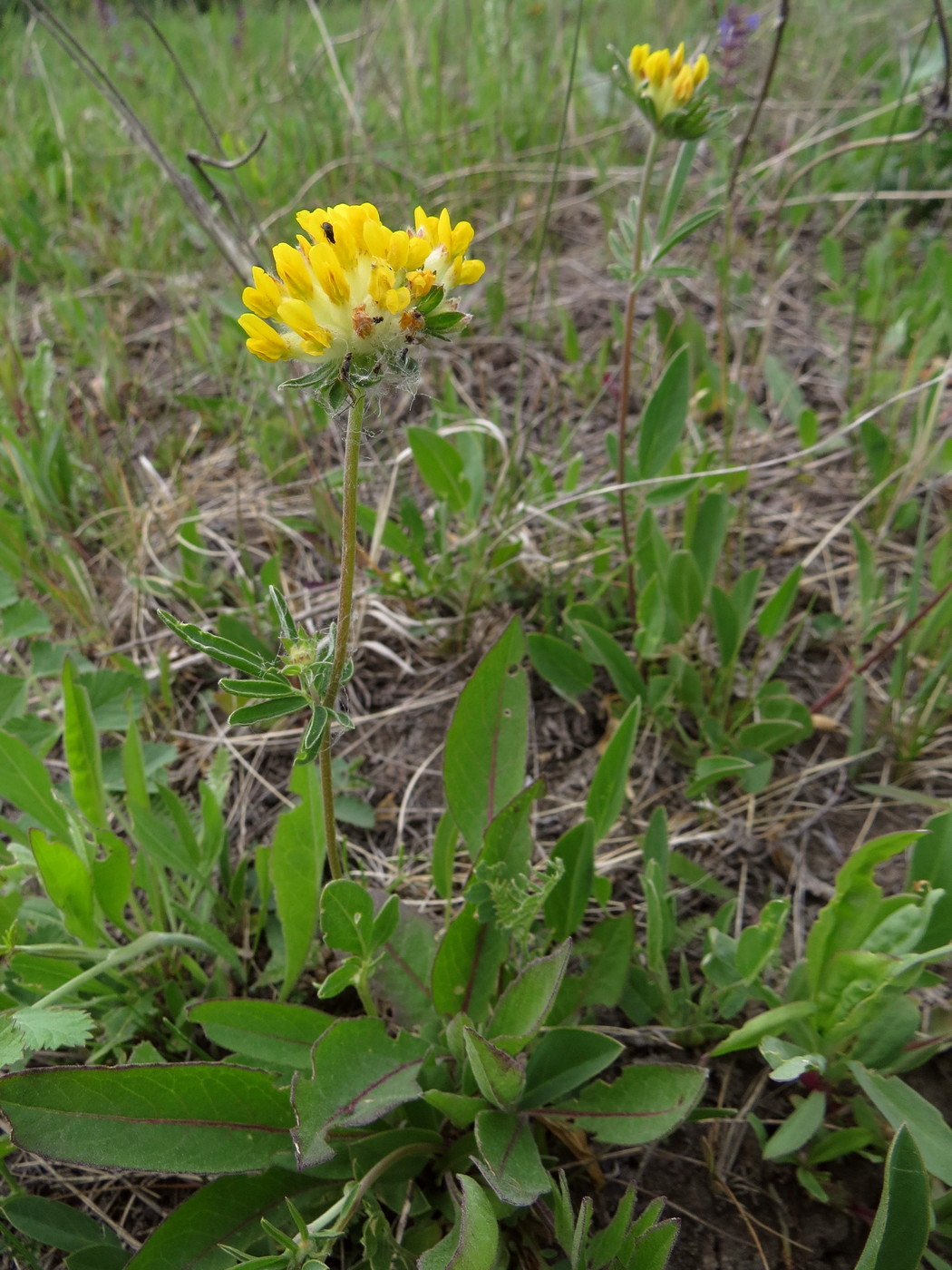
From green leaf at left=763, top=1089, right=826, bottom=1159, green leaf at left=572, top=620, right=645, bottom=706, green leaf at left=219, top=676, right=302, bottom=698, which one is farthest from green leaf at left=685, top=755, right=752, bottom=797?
green leaf at left=219, top=676, right=302, bottom=698

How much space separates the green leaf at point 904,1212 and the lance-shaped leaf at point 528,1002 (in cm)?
45

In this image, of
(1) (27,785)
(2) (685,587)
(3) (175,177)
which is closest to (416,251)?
(2) (685,587)

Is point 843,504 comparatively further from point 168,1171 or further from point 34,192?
point 34,192

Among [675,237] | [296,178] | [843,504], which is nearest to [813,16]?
[296,178]

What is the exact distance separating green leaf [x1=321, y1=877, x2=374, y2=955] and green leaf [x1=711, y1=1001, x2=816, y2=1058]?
1.91ft

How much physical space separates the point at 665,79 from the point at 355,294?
41.4 inches

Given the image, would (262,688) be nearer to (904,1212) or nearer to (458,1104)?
(458,1104)

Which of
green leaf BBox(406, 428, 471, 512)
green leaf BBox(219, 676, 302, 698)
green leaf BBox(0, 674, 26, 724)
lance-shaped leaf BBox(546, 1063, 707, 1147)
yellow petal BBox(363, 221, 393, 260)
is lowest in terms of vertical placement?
lance-shaped leaf BBox(546, 1063, 707, 1147)

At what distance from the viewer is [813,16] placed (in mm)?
5203

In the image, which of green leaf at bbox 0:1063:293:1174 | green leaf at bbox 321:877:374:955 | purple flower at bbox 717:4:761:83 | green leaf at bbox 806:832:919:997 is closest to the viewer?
green leaf at bbox 0:1063:293:1174

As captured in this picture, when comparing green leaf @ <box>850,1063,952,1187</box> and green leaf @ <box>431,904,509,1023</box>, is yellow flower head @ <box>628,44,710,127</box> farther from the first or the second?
green leaf @ <box>850,1063,952,1187</box>

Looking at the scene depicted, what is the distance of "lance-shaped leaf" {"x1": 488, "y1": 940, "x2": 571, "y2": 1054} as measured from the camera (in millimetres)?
1200

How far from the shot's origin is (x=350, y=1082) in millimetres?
1232

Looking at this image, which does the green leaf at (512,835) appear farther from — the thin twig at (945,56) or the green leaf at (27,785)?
the thin twig at (945,56)
